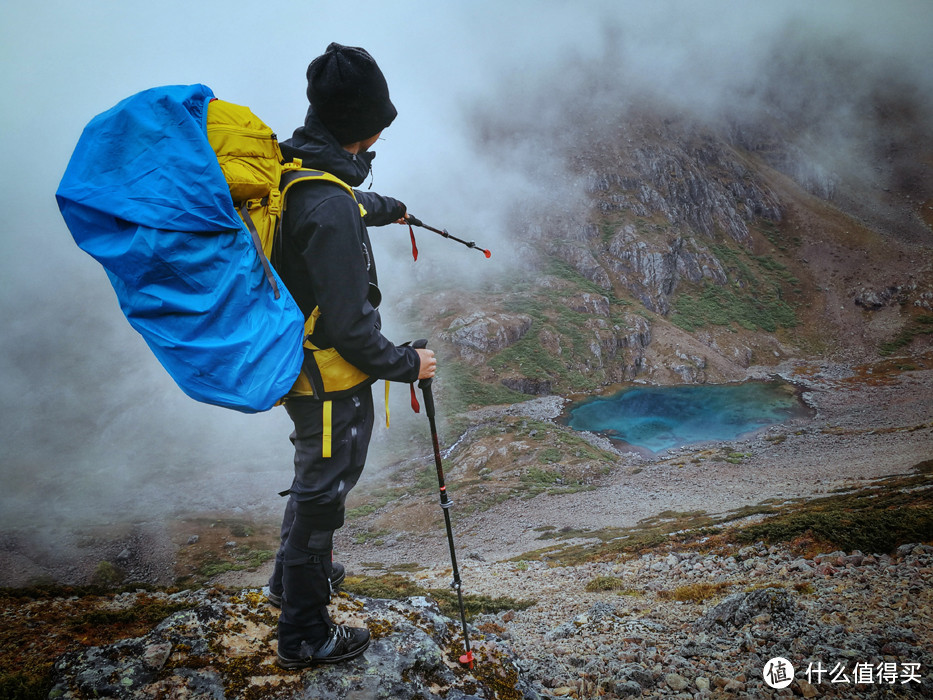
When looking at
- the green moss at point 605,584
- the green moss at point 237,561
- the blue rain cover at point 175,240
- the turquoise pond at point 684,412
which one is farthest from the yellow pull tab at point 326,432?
the turquoise pond at point 684,412

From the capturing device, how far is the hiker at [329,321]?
8.34ft

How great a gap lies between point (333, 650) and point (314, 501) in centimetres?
121

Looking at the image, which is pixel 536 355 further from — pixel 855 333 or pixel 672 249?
pixel 855 333

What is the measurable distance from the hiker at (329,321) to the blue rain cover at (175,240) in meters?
0.39

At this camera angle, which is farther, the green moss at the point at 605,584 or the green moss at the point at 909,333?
the green moss at the point at 909,333

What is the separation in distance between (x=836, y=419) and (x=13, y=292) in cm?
9372

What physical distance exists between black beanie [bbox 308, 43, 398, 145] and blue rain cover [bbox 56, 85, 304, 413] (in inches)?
28.0

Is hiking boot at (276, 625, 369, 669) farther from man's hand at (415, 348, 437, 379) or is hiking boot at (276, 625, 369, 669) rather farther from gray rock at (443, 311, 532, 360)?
gray rock at (443, 311, 532, 360)

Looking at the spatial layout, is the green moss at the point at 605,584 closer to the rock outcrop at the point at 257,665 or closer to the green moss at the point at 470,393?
the rock outcrop at the point at 257,665

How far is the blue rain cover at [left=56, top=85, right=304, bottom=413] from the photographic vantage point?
2072 mm

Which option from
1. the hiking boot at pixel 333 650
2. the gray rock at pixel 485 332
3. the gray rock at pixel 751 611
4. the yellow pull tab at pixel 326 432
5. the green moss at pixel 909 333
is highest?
the green moss at pixel 909 333

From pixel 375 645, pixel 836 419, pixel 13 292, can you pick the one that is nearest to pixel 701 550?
pixel 375 645

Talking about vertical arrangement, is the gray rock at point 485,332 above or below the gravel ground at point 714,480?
above

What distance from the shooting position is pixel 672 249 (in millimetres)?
67625
